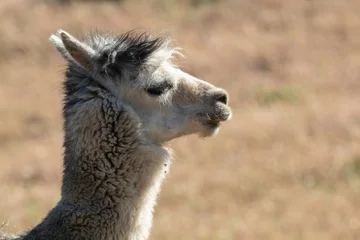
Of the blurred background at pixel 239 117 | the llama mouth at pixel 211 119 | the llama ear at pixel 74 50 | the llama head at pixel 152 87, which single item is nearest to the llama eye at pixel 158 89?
the llama head at pixel 152 87

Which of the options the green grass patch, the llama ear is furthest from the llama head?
the green grass patch

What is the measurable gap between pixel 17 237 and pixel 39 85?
16.6 metres

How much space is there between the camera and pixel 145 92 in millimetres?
6070

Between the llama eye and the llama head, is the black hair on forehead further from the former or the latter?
→ the llama eye

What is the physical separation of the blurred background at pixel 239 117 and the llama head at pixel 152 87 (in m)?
1.68

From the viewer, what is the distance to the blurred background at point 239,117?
14.0 m

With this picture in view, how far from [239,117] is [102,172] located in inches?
498

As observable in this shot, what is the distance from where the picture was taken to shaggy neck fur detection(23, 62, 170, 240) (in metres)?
5.70

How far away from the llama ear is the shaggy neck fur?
9 centimetres

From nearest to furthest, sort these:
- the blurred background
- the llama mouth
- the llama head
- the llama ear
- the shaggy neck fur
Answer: the shaggy neck fur < the llama ear < the llama head < the llama mouth < the blurred background

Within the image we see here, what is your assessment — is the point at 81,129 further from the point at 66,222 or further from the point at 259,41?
the point at 259,41

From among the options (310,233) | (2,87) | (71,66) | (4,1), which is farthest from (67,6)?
(71,66)

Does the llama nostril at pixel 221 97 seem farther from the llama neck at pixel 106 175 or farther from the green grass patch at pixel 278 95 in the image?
the green grass patch at pixel 278 95

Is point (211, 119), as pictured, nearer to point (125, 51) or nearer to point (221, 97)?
point (221, 97)
